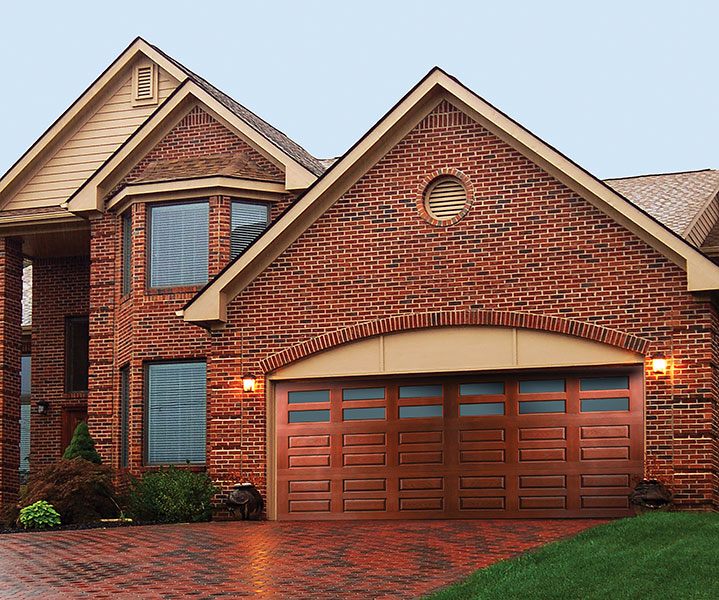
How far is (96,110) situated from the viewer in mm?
26953

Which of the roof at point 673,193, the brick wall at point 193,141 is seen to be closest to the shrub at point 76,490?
the brick wall at point 193,141

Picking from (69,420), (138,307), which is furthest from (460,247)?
(69,420)

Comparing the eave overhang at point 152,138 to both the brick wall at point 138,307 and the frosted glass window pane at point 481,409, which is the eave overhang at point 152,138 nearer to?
the brick wall at point 138,307

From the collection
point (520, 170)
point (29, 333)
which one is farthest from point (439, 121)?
point (29, 333)

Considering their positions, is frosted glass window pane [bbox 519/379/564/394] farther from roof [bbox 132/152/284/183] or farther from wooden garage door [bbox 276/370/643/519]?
roof [bbox 132/152/284/183]

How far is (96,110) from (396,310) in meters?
10.3

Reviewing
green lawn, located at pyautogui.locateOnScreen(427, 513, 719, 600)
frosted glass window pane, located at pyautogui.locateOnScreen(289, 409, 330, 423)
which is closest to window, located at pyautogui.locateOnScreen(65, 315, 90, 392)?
frosted glass window pane, located at pyautogui.locateOnScreen(289, 409, 330, 423)

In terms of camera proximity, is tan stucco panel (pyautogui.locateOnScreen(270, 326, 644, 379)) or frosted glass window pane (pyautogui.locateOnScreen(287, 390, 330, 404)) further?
frosted glass window pane (pyautogui.locateOnScreen(287, 390, 330, 404))

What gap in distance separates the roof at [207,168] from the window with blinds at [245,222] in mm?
597

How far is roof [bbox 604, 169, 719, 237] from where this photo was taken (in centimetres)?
2252

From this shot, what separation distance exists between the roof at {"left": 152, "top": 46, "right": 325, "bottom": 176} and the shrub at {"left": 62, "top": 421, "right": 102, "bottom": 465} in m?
6.76

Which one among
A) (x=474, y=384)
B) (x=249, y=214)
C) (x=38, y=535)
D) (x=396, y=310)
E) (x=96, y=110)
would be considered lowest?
(x=38, y=535)

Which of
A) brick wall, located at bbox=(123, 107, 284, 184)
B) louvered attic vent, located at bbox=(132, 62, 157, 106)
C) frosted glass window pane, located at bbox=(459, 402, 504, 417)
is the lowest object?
frosted glass window pane, located at bbox=(459, 402, 504, 417)

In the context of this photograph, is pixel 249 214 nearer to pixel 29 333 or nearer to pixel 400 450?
pixel 400 450
